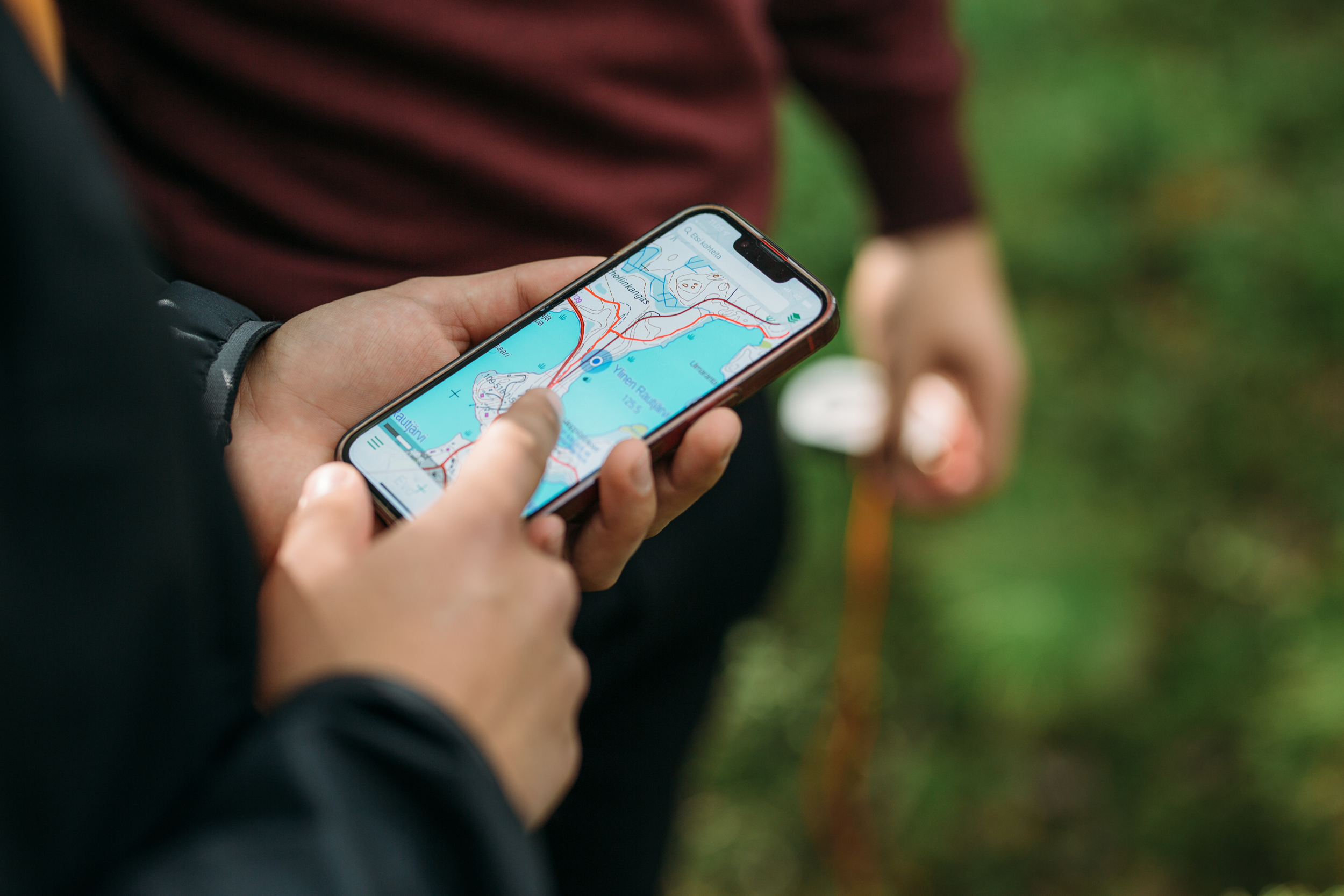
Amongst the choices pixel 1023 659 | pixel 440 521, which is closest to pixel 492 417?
pixel 440 521

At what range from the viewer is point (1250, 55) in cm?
216

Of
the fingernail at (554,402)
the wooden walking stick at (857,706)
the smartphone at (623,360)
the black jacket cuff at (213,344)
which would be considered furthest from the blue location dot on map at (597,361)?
the wooden walking stick at (857,706)

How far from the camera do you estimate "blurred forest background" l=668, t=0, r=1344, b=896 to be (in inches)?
53.4

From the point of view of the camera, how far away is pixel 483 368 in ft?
2.30

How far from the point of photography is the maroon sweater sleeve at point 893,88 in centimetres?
104

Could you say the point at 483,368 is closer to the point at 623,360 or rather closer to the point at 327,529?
the point at 623,360

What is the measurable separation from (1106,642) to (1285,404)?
0.64 m

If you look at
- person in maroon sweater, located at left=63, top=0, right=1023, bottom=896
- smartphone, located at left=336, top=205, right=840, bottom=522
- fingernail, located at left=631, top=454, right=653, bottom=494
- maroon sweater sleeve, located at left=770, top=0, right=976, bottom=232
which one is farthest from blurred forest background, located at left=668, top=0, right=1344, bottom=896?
fingernail, located at left=631, top=454, right=653, bottom=494

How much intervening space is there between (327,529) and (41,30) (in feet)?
0.82

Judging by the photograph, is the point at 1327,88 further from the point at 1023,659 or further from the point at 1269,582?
the point at 1023,659

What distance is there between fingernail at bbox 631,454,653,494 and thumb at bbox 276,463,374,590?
16 centimetres

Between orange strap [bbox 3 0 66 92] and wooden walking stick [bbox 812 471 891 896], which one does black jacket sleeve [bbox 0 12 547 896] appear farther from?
wooden walking stick [bbox 812 471 891 896]

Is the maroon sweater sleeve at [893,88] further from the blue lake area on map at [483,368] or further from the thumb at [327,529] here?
the thumb at [327,529]

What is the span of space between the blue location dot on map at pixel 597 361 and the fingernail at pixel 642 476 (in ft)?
0.44
